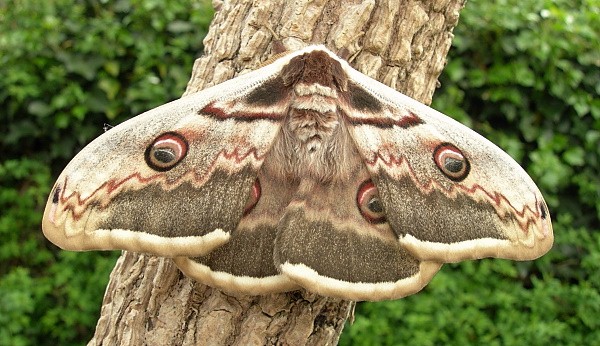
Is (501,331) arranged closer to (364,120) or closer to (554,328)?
(554,328)

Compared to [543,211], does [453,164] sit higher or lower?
higher

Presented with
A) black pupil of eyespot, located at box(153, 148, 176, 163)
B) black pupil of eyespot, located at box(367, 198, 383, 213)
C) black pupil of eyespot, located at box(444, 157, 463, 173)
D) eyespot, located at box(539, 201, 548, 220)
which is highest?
black pupil of eyespot, located at box(153, 148, 176, 163)

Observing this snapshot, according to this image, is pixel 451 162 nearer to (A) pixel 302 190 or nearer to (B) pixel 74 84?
(A) pixel 302 190

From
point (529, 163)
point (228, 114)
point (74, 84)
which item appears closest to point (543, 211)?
point (228, 114)

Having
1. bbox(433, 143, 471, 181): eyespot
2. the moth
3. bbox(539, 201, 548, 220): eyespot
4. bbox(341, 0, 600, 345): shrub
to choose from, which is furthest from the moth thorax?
bbox(341, 0, 600, 345): shrub

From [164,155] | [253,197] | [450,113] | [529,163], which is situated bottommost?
[529,163]

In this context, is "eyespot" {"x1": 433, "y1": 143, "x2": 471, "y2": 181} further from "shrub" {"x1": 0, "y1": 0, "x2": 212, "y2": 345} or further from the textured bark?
"shrub" {"x1": 0, "y1": 0, "x2": 212, "y2": 345}
